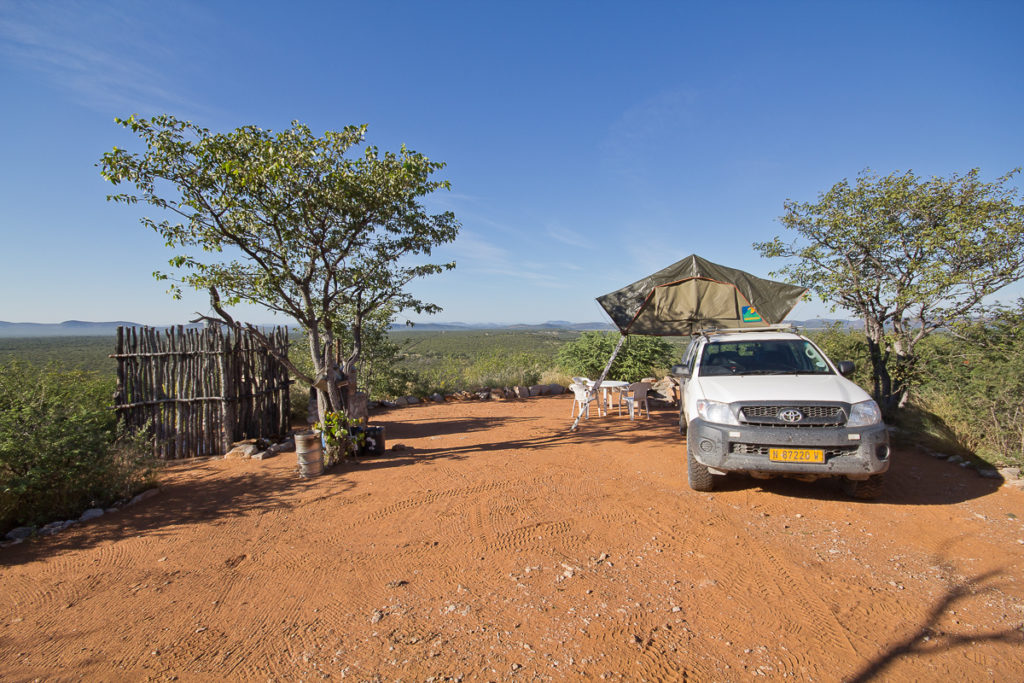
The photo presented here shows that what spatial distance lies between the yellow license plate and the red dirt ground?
0.58m

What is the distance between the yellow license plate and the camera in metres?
4.57

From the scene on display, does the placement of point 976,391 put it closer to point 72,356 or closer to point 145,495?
point 145,495

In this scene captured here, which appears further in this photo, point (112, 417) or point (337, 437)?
point (337, 437)

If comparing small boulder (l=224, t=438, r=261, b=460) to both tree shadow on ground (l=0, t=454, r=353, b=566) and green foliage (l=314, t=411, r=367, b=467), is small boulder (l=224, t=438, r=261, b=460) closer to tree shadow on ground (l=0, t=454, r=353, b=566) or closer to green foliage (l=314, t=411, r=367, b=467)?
tree shadow on ground (l=0, t=454, r=353, b=566)

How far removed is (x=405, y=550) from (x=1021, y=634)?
4.10m

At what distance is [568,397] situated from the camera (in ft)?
44.9

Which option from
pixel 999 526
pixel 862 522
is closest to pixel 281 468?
pixel 862 522

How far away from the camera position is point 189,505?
5.43 meters

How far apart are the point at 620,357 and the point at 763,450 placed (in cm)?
953

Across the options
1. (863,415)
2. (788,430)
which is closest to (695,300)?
(863,415)

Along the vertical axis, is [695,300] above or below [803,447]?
above

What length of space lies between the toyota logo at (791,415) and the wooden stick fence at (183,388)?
7.81 m

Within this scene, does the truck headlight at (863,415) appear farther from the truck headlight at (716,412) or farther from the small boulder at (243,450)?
the small boulder at (243,450)

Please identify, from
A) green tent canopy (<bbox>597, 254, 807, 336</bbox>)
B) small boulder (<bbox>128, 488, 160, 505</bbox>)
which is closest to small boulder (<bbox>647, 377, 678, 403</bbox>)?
green tent canopy (<bbox>597, 254, 807, 336</bbox>)
